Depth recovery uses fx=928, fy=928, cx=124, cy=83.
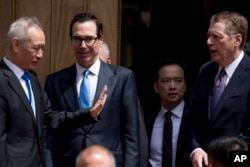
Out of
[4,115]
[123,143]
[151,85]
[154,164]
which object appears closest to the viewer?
[4,115]

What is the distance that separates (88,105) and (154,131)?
3.14ft

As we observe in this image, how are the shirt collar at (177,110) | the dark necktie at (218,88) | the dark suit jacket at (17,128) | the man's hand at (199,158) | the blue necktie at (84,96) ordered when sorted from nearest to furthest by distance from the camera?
the dark suit jacket at (17,128) < the man's hand at (199,158) < the dark necktie at (218,88) < the blue necktie at (84,96) < the shirt collar at (177,110)

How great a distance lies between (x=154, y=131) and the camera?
Result: 7551mm

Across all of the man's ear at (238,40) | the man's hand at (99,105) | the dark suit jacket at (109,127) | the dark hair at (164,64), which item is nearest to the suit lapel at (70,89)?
the dark suit jacket at (109,127)

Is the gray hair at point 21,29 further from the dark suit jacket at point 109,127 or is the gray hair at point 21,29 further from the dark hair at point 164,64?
the dark hair at point 164,64

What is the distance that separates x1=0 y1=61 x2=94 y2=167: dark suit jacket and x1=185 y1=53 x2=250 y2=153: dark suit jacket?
1146 mm

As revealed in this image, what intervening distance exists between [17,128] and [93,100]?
2.48ft

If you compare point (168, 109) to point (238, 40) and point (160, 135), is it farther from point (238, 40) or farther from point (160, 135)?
point (238, 40)

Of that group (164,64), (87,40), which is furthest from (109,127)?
(164,64)

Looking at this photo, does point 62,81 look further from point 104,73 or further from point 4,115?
point 4,115

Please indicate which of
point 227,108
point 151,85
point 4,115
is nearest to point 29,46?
point 4,115

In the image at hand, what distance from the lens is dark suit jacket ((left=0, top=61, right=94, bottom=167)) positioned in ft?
20.1

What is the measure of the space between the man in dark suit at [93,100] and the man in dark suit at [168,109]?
28.7 inches

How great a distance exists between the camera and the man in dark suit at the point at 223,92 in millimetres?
6480
